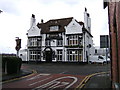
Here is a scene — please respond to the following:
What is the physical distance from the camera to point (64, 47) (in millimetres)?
36250

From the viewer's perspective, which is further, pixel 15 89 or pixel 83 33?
pixel 83 33

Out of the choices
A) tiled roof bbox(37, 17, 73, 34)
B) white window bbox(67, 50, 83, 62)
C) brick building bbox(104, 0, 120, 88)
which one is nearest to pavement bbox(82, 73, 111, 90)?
brick building bbox(104, 0, 120, 88)

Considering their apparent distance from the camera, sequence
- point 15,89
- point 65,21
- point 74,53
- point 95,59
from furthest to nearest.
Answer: point 65,21 → point 95,59 → point 74,53 → point 15,89

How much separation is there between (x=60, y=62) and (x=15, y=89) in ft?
85.0

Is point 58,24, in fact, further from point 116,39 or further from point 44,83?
point 116,39

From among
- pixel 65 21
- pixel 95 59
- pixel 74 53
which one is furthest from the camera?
pixel 65 21

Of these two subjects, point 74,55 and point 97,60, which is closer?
point 74,55

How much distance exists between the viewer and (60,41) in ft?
122

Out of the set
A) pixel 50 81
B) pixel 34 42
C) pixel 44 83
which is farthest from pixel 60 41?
pixel 44 83

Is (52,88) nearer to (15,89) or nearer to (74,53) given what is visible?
(15,89)

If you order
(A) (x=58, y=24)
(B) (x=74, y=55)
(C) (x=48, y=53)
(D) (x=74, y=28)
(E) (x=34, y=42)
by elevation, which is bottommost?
(B) (x=74, y=55)

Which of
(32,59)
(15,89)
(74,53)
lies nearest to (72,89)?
(15,89)

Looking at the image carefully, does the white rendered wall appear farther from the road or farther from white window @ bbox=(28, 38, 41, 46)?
the road

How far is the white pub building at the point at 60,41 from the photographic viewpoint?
3506 centimetres
